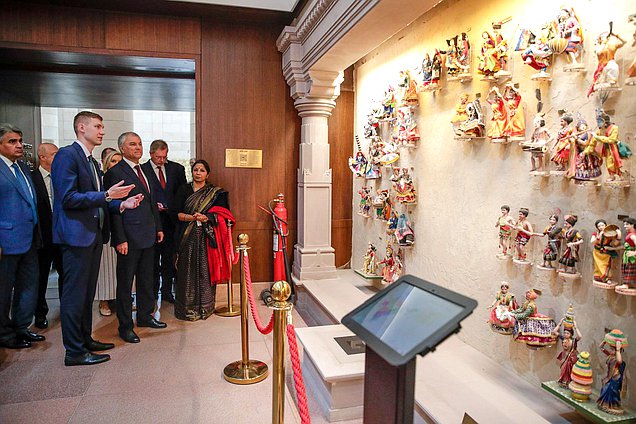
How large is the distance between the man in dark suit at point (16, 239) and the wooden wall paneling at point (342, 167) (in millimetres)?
2703

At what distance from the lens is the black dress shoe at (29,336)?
3.36 m

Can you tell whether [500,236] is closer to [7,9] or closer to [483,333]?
[483,333]

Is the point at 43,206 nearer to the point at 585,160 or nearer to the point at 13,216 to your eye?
the point at 13,216

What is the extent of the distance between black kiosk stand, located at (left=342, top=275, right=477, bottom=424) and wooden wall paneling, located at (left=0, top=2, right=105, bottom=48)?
4077 millimetres

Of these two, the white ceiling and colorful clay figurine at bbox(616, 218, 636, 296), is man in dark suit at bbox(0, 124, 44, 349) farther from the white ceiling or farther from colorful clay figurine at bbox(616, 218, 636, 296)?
colorful clay figurine at bbox(616, 218, 636, 296)

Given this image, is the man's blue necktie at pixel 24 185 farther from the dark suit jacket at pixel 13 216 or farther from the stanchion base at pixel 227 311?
the stanchion base at pixel 227 311

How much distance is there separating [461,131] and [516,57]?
0.49m

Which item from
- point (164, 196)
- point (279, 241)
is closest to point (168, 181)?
point (164, 196)

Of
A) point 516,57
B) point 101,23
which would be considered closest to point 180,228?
point 101,23

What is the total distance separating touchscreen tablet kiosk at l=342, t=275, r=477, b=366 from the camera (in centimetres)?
96

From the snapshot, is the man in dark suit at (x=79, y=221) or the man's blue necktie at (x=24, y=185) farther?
the man's blue necktie at (x=24, y=185)

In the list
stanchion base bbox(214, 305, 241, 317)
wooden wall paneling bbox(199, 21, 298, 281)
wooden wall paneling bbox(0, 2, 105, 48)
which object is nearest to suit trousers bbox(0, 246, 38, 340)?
stanchion base bbox(214, 305, 241, 317)

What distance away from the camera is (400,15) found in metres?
2.72

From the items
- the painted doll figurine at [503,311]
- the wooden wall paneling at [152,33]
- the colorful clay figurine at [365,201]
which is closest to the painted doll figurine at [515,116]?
the painted doll figurine at [503,311]
